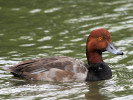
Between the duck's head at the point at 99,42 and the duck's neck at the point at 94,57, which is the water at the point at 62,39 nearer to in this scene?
the duck's neck at the point at 94,57

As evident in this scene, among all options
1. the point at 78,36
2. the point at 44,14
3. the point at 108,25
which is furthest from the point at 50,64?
the point at 44,14

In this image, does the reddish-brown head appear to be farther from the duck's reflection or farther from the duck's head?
the duck's reflection

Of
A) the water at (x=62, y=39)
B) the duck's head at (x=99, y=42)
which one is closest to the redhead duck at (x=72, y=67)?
the duck's head at (x=99, y=42)

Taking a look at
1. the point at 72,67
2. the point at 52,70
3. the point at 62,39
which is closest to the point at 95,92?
the point at 72,67

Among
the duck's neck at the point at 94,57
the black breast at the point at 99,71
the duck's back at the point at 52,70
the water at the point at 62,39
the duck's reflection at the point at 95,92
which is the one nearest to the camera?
the duck's reflection at the point at 95,92

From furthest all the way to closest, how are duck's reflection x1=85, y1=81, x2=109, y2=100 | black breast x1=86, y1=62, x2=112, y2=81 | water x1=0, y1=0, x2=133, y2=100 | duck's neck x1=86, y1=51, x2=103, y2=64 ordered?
duck's neck x1=86, y1=51, x2=103, y2=64 < black breast x1=86, y1=62, x2=112, y2=81 < water x1=0, y1=0, x2=133, y2=100 < duck's reflection x1=85, y1=81, x2=109, y2=100

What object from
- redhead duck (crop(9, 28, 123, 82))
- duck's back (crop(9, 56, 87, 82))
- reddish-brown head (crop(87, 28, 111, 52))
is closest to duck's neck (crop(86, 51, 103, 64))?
redhead duck (crop(9, 28, 123, 82))

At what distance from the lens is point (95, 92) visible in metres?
8.83

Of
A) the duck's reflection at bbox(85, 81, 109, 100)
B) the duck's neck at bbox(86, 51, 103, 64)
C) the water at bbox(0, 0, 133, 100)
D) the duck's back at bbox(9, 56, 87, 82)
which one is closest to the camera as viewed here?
the duck's reflection at bbox(85, 81, 109, 100)

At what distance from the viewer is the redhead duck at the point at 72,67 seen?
374 inches

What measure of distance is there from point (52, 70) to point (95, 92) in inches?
48.4

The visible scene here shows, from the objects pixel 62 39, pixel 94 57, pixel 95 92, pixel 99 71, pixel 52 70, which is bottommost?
pixel 95 92

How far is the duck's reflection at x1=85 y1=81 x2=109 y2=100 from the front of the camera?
842 centimetres

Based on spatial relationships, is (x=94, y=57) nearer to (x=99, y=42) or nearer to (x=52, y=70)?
(x=99, y=42)
